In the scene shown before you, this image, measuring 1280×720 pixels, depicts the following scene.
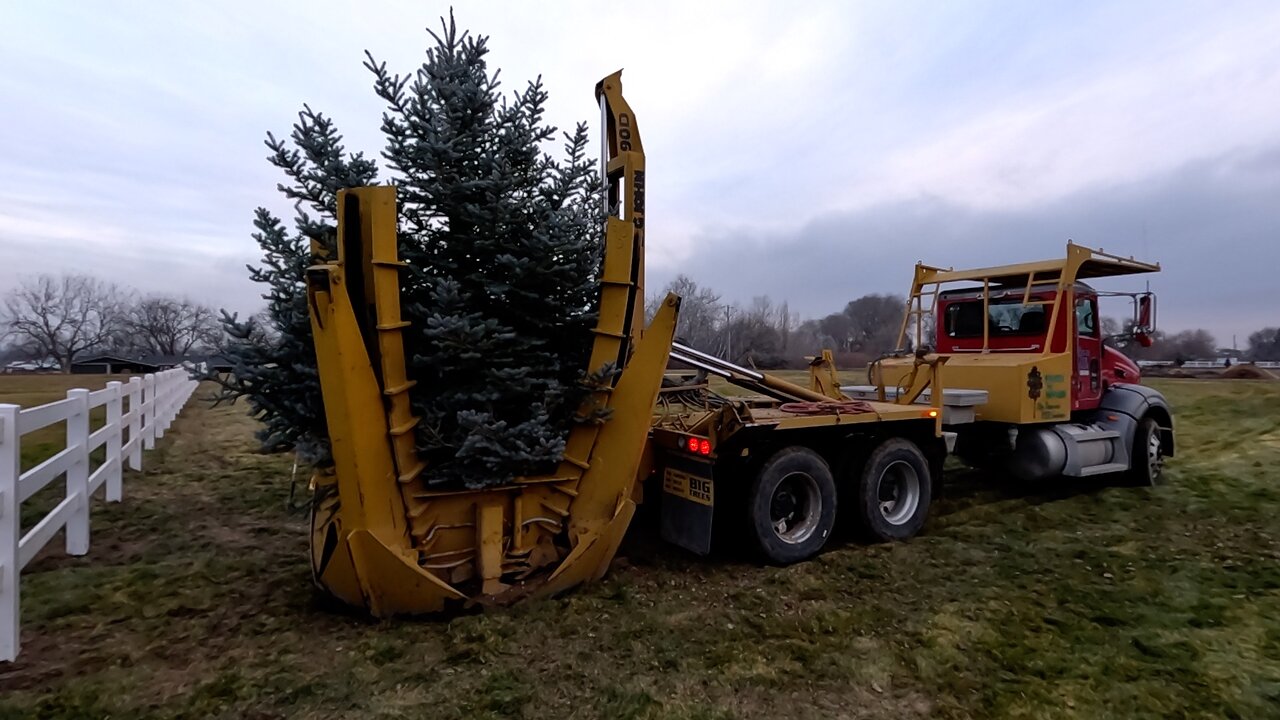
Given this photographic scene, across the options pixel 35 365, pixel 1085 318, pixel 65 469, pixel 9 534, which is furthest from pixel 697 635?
pixel 35 365

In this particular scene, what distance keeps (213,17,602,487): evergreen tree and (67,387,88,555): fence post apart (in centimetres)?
217

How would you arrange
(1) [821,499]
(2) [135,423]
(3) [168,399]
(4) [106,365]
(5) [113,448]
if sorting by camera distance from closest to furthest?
1. (1) [821,499]
2. (5) [113,448]
3. (2) [135,423]
4. (3) [168,399]
5. (4) [106,365]

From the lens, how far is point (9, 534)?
13.1 feet

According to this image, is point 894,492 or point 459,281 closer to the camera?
point 459,281

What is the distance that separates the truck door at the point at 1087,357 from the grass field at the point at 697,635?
91.4 inches

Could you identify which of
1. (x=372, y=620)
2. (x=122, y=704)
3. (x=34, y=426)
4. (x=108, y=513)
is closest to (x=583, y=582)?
(x=372, y=620)

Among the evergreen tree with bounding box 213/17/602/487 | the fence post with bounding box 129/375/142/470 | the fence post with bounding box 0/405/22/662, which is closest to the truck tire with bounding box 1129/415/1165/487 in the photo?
the evergreen tree with bounding box 213/17/602/487

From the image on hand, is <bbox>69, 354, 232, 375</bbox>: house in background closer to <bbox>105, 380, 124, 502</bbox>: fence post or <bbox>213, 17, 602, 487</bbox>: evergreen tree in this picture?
<bbox>105, 380, 124, 502</bbox>: fence post

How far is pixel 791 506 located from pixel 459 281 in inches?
133

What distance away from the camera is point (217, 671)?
3898 millimetres

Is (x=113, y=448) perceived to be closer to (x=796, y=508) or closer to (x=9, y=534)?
(x=9, y=534)

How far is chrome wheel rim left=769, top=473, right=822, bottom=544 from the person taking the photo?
6.27 m

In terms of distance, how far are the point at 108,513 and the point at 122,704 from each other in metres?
4.57

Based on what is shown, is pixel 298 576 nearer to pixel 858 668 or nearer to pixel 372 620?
pixel 372 620
